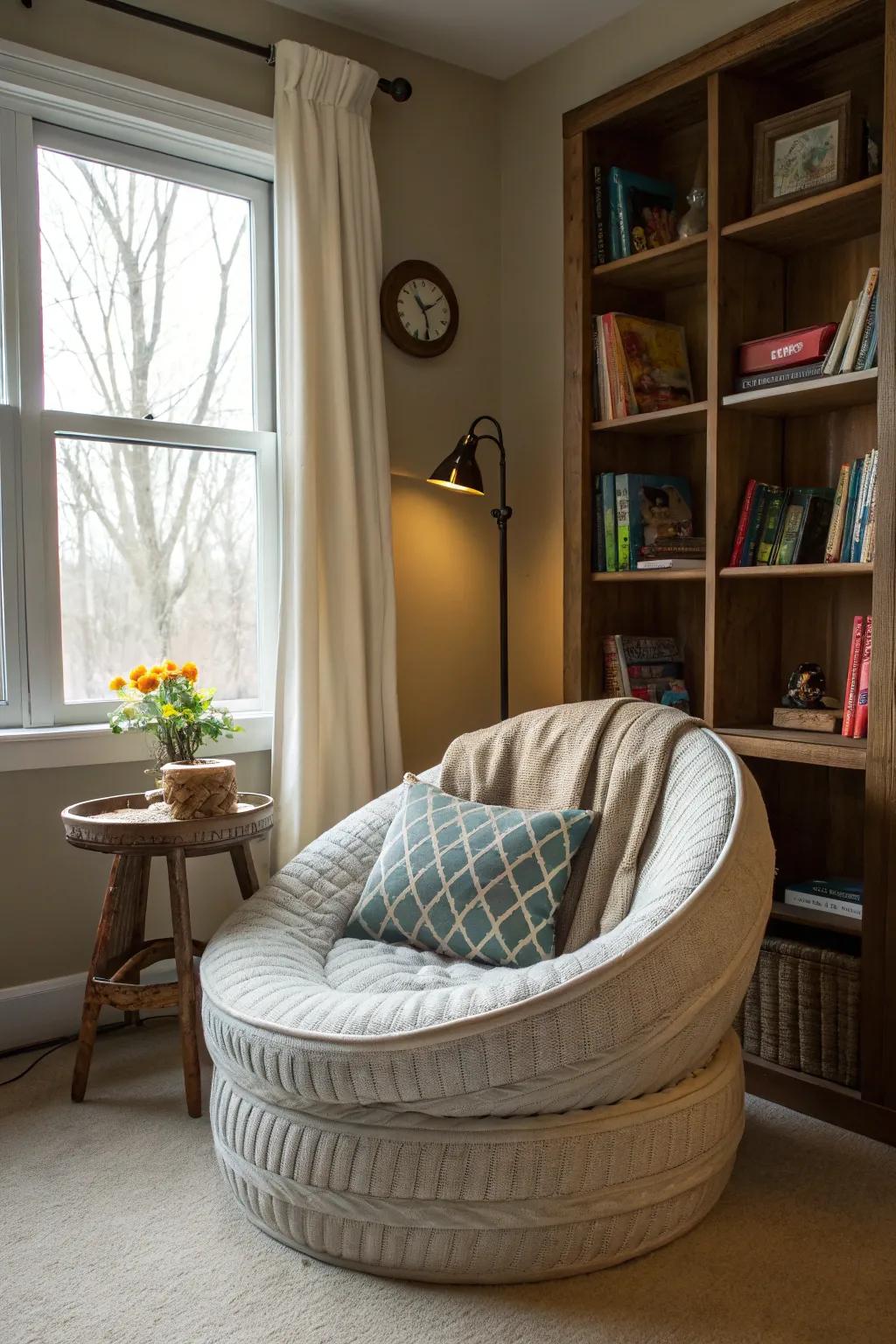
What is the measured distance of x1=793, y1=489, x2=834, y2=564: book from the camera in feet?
8.39

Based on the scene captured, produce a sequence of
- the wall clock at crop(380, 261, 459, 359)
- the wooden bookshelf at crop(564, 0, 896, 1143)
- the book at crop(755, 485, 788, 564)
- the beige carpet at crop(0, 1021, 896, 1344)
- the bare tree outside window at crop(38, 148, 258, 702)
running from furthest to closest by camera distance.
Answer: the wall clock at crop(380, 261, 459, 359) < the bare tree outside window at crop(38, 148, 258, 702) < the book at crop(755, 485, 788, 564) < the wooden bookshelf at crop(564, 0, 896, 1143) < the beige carpet at crop(0, 1021, 896, 1344)

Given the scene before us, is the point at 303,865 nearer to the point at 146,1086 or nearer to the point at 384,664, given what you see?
the point at 146,1086

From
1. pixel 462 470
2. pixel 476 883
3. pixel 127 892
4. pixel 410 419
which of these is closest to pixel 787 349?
pixel 462 470

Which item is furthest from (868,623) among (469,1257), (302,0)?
(302,0)

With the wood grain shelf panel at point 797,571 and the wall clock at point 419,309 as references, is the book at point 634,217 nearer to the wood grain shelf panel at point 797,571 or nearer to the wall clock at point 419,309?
the wall clock at point 419,309

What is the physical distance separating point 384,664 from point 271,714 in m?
0.35

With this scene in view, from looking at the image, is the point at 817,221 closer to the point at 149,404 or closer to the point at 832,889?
the point at 832,889

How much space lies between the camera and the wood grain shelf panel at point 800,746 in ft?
7.54

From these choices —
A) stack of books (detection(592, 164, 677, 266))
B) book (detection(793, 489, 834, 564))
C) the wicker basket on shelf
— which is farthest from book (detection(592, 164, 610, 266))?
the wicker basket on shelf

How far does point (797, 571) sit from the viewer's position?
241cm

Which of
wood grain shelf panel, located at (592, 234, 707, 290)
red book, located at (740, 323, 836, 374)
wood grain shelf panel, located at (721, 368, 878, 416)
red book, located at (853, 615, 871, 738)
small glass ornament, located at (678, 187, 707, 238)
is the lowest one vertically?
red book, located at (853, 615, 871, 738)

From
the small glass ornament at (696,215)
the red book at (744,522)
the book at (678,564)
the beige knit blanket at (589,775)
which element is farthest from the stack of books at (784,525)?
the small glass ornament at (696,215)

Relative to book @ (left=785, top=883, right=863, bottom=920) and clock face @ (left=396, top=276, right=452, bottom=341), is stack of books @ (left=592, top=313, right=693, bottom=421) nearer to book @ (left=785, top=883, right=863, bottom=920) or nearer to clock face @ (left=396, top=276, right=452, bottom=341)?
clock face @ (left=396, top=276, right=452, bottom=341)

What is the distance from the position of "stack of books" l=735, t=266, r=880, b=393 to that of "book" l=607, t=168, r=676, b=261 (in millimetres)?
487
